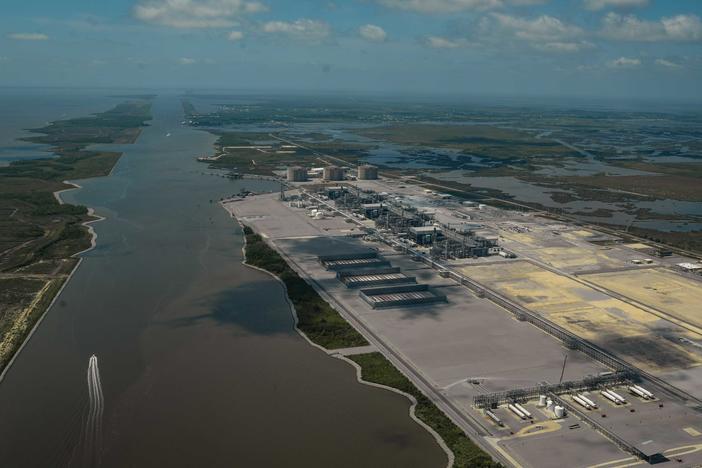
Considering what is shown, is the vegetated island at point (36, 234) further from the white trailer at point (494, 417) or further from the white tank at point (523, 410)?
the white tank at point (523, 410)

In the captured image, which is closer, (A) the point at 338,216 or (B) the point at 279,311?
(B) the point at 279,311

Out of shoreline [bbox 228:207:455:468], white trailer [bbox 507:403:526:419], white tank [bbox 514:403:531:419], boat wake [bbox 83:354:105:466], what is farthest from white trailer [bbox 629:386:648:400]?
boat wake [bbox 83:354:105:466]

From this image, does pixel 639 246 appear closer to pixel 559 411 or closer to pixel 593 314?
pixel 593 314

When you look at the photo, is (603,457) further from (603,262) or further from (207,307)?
(603,262)

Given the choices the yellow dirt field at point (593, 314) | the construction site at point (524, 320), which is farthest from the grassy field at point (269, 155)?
the yellow dirt field at point (593, 314)

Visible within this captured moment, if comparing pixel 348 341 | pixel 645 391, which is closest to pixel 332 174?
pixel 348 341

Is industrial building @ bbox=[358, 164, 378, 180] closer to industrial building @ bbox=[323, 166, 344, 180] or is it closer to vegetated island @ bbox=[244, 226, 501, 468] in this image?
industrial building @ bbox=[323, 166, 344, 180]

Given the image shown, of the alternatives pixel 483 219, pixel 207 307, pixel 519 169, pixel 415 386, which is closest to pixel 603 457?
pixel 415 386
